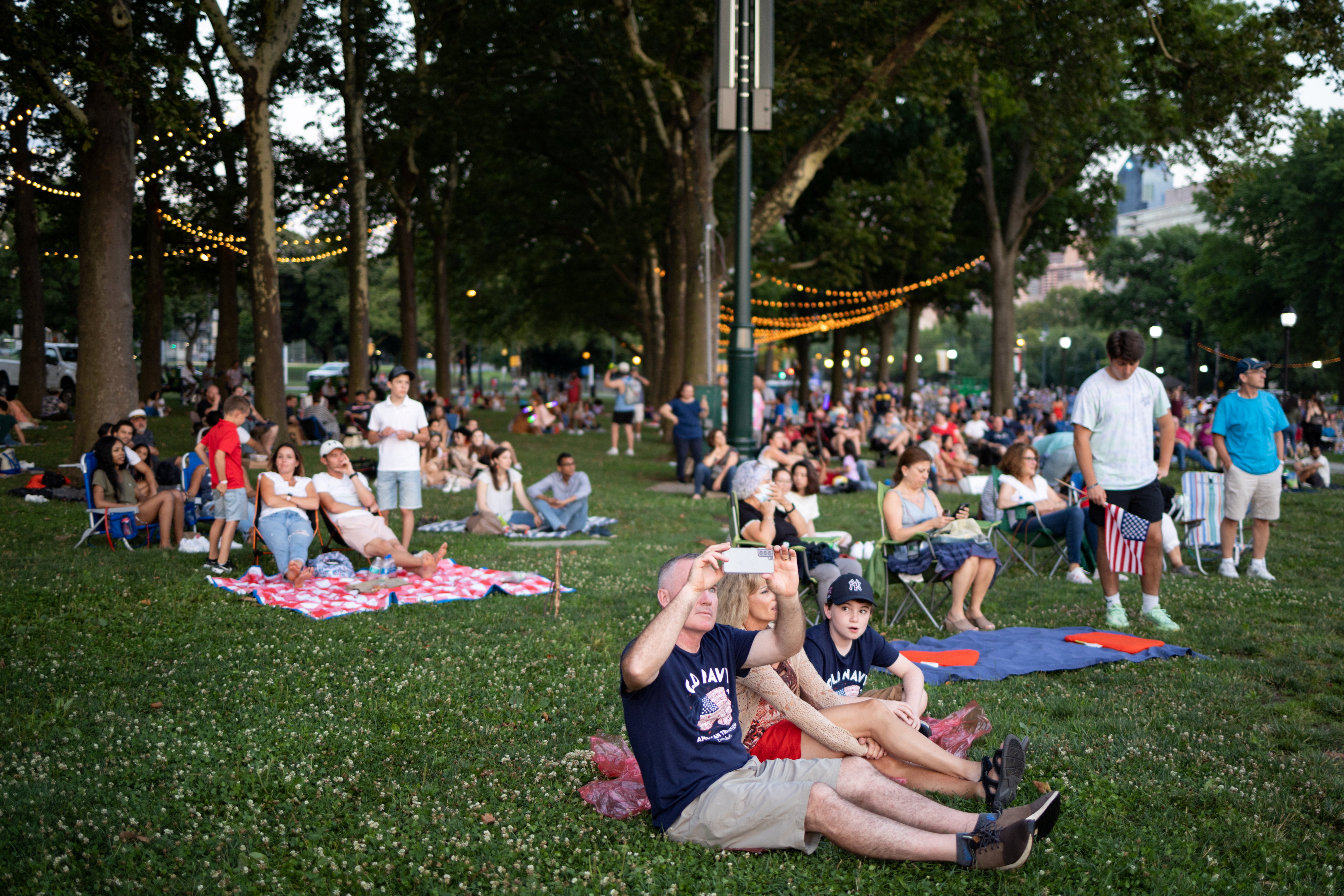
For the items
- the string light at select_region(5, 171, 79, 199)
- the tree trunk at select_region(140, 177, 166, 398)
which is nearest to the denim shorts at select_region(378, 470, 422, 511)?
the string light at select_region(5, 171, 79, 199)

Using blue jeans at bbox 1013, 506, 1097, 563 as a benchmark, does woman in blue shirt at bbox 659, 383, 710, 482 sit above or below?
above

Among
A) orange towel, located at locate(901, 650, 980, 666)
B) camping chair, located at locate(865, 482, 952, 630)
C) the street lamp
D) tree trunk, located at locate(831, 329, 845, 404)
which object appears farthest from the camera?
tree trunk, located at locate(831, 329, 845, 404)

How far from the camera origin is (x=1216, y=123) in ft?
64.8

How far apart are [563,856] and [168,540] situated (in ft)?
25.5

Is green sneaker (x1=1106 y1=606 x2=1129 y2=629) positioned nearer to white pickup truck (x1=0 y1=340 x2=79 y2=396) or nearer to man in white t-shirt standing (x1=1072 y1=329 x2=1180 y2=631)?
man in white t-shirt standing (x1=1072 y1=329 x2=1180 y2=631)

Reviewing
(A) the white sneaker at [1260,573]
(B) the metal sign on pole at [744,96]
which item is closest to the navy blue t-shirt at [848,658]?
(A) the white sneaker at [1260,573]

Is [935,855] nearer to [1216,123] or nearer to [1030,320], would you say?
[1216,123]

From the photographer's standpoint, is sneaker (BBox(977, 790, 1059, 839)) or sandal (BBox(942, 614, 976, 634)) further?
sandal (BBox(942, 614, 976, 634))

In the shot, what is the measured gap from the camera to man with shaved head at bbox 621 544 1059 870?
367 centimetres

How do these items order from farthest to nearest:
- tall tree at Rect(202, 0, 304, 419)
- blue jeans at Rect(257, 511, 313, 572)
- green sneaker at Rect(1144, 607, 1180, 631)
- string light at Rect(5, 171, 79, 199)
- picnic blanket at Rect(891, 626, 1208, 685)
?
string light at Rect(5, 171, 79, 199) → tall tree at Rect(202, 0, 304, 419) → blue jeans at Rect(257, 511, 313, 572) → green sneaker at Rect(1144, 607, 1180, 631) → picnic blanket at Rect(891, 626, 1208, 685)

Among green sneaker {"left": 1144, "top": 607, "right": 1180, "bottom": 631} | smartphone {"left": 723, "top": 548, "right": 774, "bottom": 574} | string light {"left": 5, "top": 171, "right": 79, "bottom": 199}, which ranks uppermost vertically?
string light {"left": 5, "top": 171, "right": 79, "bottom": 199}

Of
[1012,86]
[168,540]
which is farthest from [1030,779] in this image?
[1012,86]

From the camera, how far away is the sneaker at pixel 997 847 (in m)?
3.65

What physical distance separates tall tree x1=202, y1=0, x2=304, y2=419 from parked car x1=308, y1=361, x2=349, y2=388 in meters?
32.2
